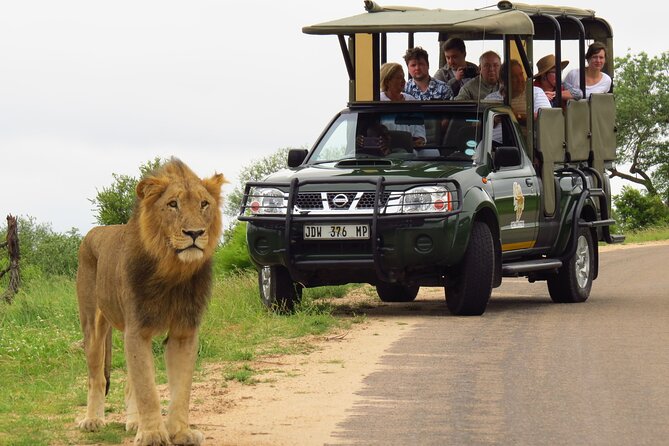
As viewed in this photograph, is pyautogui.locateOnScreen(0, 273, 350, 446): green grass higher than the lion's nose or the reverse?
the reverse

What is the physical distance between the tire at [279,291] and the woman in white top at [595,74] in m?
4.82

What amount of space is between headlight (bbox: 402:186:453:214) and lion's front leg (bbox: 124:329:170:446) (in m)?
5.80

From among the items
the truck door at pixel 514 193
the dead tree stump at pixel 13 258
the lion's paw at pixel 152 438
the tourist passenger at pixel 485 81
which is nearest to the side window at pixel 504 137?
the truck door at pixel 514 193

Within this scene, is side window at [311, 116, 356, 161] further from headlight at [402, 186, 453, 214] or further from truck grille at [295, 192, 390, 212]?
headlight at [402, 186, 453, 214]

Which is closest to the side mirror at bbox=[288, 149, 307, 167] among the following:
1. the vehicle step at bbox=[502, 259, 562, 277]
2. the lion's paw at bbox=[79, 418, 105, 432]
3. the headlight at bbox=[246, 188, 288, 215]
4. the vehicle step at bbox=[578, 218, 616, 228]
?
the headlight at bbox=[246, 188, 288, 215]

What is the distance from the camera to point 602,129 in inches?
667

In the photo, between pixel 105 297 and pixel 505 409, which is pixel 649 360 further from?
pixel 105 297

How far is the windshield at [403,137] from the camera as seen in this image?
47.1 feet

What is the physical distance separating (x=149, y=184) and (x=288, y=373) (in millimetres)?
3283

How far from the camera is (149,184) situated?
7.37 metres

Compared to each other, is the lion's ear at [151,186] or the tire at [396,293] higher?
the lion's ear at [151,186]

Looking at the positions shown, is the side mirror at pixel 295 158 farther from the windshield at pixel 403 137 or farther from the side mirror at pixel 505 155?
the side mirror at pixel 505 155

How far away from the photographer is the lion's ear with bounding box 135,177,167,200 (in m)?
7.36

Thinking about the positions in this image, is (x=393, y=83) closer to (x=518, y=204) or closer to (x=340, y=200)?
(x=518, y=204)
